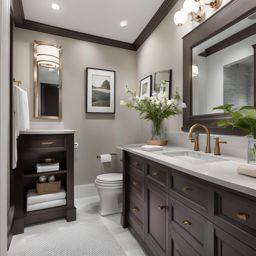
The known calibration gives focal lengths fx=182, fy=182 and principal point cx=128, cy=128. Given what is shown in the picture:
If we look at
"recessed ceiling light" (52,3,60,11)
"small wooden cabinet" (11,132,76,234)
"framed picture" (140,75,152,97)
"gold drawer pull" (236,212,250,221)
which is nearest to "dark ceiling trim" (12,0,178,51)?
"recessed ceiling light" (52,3,60,11)

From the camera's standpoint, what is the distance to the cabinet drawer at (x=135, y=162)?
5.64ft

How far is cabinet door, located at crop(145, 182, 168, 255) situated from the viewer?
133cm

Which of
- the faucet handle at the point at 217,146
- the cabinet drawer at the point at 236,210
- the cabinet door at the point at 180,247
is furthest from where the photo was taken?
the faucet handle at the point at 217,146

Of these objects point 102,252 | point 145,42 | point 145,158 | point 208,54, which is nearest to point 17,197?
point 102,252

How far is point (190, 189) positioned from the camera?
108 centimetres

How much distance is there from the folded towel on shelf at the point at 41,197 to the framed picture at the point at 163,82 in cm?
179

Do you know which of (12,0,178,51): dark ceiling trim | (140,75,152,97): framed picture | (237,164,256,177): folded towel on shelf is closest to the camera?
(237,164,256,177): folded towel on shelf

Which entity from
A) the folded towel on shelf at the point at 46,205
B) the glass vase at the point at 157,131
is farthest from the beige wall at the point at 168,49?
the folded towel on shelf at the point at 46,205

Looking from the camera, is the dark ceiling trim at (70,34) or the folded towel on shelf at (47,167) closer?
the folded towel on shelf at (47,167)

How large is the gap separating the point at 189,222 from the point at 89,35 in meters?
2.84

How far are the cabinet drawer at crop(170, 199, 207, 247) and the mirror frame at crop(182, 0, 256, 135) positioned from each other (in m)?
0.76

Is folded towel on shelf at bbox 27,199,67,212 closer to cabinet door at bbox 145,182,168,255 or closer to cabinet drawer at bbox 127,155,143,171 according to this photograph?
cabinet drawer at bbox 127,155,143,171

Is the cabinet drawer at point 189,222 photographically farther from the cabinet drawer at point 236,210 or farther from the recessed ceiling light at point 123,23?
the recessed ceiling light at point 123,23

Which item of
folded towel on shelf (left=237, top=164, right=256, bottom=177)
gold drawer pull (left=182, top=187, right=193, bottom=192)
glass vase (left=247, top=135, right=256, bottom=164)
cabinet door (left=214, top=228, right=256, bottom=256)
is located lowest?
cabinet door (left=214, top=228, right=256, bottom=256)
